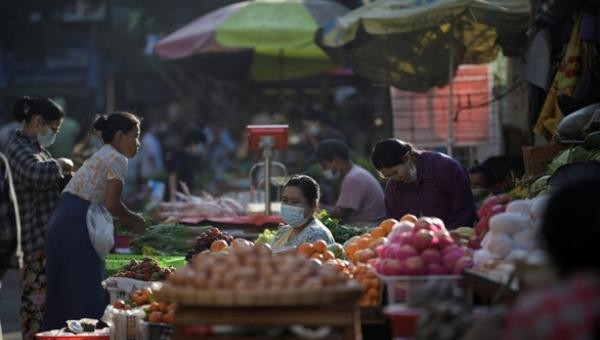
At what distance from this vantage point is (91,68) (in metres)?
34.8

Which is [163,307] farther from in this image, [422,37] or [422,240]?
[422,37]

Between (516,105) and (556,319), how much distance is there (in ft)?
34.4

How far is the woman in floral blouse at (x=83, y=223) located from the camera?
851 cm

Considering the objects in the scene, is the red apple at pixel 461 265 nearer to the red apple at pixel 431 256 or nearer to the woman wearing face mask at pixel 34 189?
the red apple at pixel 431 256

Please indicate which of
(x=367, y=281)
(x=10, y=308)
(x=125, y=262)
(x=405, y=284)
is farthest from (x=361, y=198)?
(x=405, y=284)

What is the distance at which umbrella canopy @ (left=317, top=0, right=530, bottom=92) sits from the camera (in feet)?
37.3

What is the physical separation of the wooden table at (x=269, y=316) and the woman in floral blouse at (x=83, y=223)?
3.08 meters

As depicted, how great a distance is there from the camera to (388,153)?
8547 millimetres

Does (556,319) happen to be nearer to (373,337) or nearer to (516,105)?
(373,337)

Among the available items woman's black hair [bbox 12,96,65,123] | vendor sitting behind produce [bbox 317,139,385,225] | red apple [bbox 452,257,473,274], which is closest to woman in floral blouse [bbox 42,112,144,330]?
woman's black hair [bbox 12,96,65,123]

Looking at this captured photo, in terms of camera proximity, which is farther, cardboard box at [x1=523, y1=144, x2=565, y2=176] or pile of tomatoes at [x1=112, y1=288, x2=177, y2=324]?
cardboard box at [x1=523, y1=144, x2=565, y2=176]

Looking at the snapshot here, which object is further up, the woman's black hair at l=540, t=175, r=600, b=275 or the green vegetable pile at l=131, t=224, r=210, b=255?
the woman's black hair at l=540, t=175, r=600, b=275

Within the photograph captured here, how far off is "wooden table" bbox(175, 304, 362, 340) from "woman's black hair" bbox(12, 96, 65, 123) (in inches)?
178

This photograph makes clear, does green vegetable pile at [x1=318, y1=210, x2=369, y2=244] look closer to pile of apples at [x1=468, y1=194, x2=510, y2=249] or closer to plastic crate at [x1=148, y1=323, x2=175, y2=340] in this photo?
plastic crate at [x1=148, y1=323, x2=175, y2=340]
